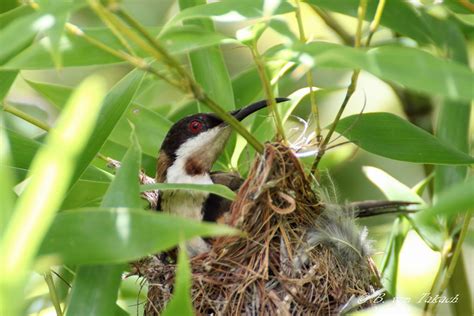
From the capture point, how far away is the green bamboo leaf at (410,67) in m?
2.16

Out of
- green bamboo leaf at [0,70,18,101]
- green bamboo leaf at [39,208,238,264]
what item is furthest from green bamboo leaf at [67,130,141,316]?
green bamboo leaf at [0,70,18,101]

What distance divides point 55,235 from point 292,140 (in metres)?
1.29

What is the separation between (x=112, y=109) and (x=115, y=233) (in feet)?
3.11

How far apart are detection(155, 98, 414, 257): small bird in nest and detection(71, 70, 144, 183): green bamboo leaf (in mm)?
700

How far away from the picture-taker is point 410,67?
2.23 m

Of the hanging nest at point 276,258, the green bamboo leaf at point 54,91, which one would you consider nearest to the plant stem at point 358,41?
the hanging nest at point 276,258

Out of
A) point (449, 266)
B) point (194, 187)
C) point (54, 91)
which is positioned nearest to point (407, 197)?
point (449, 266)

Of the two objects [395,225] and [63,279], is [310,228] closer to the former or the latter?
[395,225]

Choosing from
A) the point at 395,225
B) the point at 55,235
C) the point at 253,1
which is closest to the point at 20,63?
the point at 55,235

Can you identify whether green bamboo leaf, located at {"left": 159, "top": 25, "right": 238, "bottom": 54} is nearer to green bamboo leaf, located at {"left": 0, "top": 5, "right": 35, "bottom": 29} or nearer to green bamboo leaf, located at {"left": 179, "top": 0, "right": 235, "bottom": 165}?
green bamboo leaf, located at {"left": 0, "top": 5, "right": 35, "bottom": 29}

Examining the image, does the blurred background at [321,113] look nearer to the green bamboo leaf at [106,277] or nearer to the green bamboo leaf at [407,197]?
the green bamboo leaf at [407,197]

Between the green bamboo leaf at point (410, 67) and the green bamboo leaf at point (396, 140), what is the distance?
104 centimetres

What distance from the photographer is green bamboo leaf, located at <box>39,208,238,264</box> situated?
2.20 meters

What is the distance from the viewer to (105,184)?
11.4 feet
